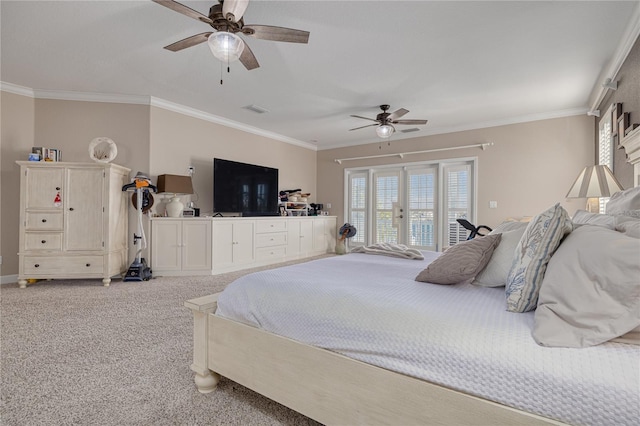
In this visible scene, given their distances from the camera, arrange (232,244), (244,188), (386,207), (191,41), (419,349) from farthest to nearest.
→ 1. (386,207)
2. (244,188)
3. (232,244)
4. (191,41)
5. (419,349)

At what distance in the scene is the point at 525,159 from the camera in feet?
16.2

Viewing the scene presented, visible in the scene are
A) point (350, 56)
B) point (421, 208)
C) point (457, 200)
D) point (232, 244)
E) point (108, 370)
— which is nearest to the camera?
point (108, 370)

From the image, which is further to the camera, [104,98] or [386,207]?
[386,207]

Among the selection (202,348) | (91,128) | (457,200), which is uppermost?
(91,128)

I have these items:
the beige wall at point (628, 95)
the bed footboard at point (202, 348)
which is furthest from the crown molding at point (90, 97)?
the beige wall at point (628, 95)

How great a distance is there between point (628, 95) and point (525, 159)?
228 centimetres

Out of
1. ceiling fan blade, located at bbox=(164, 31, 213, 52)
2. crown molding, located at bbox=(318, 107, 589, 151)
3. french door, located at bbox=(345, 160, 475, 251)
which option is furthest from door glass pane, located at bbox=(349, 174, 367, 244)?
ceiling fan blade, located at bbox=(164, 31, 213, 52)

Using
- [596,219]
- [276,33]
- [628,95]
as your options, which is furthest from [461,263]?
[628,95]

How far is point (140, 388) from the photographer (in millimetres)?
1630

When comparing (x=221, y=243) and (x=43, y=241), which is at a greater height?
(x=43, y=241)

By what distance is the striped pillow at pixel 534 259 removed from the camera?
109cm

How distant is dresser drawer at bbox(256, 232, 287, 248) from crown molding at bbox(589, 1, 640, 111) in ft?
16.3

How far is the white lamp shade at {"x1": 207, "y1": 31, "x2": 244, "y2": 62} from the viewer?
2.12m

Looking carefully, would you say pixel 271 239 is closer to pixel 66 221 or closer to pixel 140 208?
pixel 140 208
